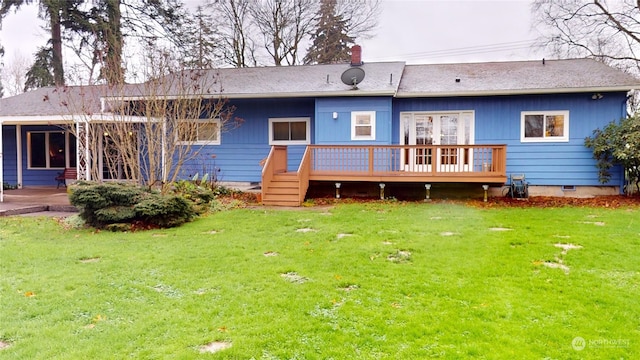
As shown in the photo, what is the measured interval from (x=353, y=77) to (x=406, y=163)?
9.31 feet

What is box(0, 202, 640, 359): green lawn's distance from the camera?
2.96 m

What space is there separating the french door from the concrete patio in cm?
832

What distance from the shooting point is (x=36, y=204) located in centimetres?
982

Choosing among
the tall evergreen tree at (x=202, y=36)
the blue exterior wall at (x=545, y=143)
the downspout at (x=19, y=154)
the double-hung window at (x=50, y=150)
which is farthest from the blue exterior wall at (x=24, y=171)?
the blue exterior wall at (x=545, y=143)

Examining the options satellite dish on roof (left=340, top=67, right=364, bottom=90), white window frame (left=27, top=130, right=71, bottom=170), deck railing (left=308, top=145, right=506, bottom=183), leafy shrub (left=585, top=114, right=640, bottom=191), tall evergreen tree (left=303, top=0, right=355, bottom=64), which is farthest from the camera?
tall evergreen tree (left=303, top=0, right=355, bottom=64)

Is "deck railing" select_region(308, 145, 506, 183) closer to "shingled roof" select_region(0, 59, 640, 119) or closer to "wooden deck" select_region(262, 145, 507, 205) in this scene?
"wooden deck" select_region(262, 145, 507, 205)

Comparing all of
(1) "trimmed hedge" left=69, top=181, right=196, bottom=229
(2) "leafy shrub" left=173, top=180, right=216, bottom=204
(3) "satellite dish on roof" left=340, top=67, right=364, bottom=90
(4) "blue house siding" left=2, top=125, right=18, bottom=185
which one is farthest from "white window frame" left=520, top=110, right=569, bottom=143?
(4) "blue house siding" left=2, top=125, right=18, bottom=185

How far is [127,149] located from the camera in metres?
9.76

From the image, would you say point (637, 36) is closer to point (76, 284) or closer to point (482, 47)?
point (482, 47)

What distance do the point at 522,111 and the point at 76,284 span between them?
10581 mm

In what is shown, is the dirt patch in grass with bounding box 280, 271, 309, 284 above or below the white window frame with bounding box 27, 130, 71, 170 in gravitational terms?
below

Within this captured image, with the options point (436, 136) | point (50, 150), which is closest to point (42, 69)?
point (50, 150)

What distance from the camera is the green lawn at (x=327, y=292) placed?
2.96 meters

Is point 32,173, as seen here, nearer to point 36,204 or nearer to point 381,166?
point 36,204
